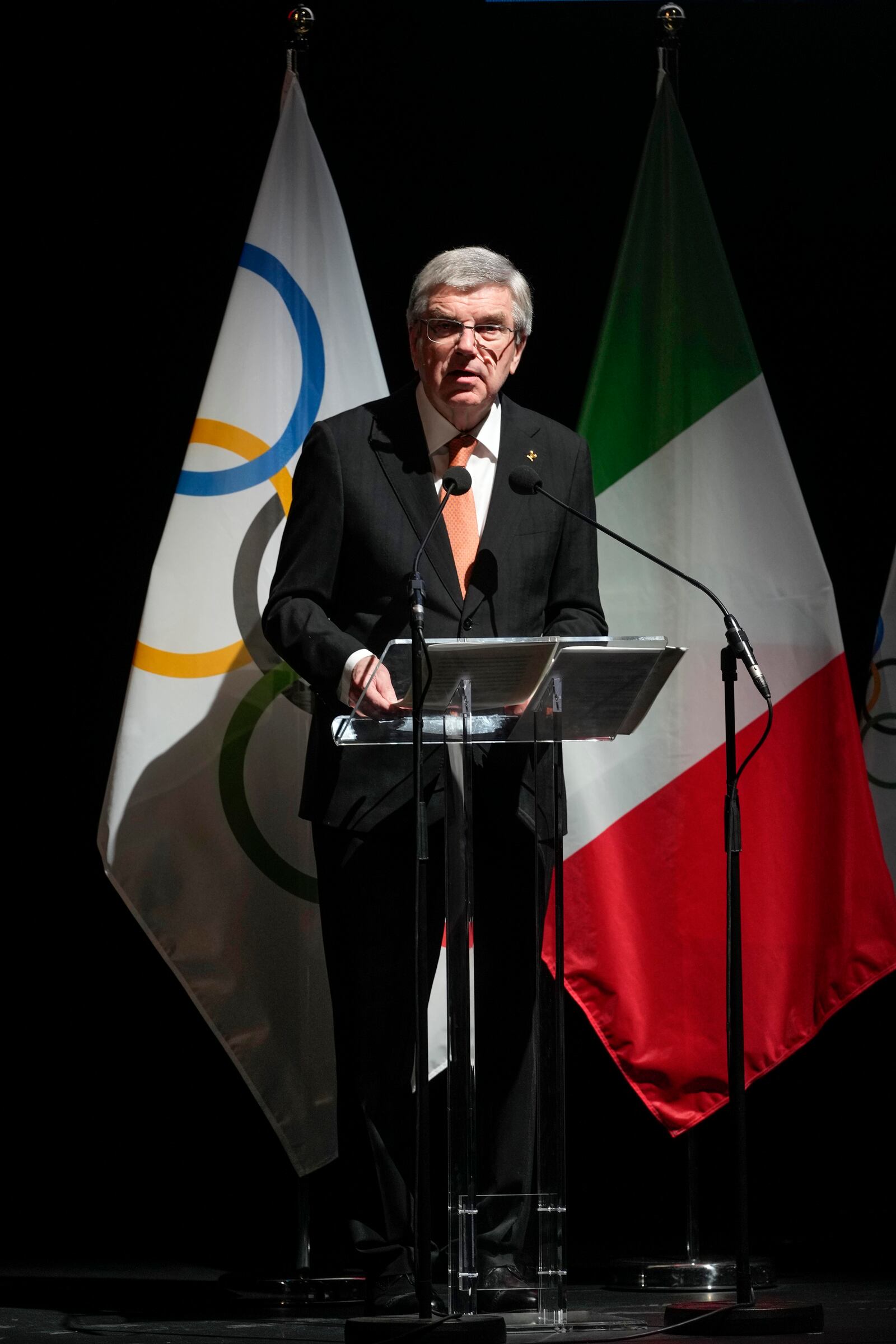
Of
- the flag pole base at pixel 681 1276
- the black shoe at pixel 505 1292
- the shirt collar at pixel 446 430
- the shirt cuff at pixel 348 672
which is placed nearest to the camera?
the black shoe at pixel 505 1292

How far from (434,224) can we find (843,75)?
1082 millimetres

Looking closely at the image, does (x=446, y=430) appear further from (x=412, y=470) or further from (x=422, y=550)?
A: (x=422, y=550)

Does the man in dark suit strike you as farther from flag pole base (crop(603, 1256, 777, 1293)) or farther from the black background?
the black background

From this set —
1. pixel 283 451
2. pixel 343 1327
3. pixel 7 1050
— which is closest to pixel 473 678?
pixel 343 1327

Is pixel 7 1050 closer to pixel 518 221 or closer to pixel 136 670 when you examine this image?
pixel 136 670

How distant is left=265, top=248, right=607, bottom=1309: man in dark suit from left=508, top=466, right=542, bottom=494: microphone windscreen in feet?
1.10

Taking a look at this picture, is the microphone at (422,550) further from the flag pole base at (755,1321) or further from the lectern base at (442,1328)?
the flag pole base at (755,1321)

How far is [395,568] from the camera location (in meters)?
2.70

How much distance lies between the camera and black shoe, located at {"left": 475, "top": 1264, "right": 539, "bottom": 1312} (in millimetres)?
2285

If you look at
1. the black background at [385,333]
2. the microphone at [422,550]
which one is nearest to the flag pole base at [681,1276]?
the black background at [385,333]

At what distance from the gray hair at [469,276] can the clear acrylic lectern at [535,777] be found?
2.60ft

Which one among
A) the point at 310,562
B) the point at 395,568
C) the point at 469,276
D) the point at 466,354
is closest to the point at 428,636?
the point at 395,568

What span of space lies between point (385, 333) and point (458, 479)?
176cm

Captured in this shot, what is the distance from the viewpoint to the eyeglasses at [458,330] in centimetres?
272
